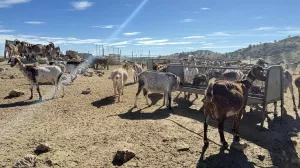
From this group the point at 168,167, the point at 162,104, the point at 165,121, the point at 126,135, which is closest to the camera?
the point at 168,167

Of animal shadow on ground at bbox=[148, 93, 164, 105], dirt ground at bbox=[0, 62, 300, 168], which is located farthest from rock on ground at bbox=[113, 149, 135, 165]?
animal shadow on ground at bbox=[148, 93, 164, 105]

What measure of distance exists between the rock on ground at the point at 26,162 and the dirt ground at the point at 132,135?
0.16 meters

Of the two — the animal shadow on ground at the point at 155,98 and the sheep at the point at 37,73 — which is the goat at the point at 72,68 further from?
the animal shadow on ground at the point at 155,98

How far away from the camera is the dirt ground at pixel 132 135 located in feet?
22.0

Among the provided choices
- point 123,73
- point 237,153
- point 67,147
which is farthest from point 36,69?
point 237,153

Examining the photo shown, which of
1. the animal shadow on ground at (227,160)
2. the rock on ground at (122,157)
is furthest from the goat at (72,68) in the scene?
the animal shadow on ground at (227,160)

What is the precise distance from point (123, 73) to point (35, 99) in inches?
173

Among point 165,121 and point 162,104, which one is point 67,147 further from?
point 162,104

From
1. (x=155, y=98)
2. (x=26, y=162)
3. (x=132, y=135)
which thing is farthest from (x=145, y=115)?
(x=26, y=162)

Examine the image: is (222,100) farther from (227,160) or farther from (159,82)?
(159,82)

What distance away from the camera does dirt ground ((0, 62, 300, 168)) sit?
264 inches

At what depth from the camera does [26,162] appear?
241 inches

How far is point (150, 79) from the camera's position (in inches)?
468

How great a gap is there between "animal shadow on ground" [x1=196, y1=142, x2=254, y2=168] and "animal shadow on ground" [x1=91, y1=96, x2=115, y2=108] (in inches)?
240
